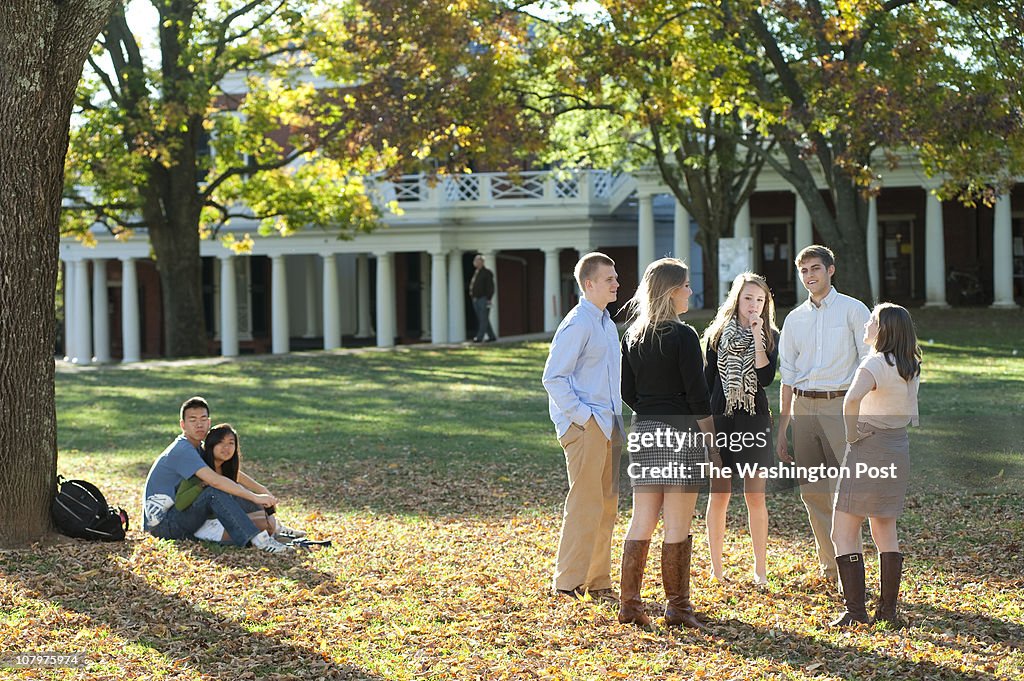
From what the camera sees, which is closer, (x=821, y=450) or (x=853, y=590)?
(x=853, y=590)

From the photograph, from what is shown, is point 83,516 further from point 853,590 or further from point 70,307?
point 70,307

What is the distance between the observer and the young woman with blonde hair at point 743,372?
705cm

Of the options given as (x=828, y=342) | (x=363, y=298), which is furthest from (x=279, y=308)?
(x=828, y=342)

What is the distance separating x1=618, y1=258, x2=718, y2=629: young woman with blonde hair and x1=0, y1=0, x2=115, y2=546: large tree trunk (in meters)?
3.93

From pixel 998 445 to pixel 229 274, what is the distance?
95.3ft

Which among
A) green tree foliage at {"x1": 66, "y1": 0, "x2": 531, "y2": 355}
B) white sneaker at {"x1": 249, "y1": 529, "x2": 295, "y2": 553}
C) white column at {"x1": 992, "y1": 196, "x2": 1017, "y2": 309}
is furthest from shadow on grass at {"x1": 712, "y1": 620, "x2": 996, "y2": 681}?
white column at {"x1": 992, "y1": 196, "x2": 1017, "y2": 309}

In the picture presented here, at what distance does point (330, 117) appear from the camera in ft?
85.2

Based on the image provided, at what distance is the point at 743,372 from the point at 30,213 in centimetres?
449

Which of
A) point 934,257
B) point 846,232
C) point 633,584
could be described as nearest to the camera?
point 633,584

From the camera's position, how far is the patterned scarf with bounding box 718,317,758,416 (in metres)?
7.05

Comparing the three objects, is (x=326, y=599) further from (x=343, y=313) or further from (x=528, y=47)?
(x=343, y=313)

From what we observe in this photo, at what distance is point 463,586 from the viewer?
7828 millimetres

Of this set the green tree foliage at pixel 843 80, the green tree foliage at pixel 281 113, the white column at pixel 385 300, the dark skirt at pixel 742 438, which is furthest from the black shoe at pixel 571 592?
the white column at pixel 385 300

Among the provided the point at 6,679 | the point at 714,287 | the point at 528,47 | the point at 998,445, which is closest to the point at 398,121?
the point at 528,47
